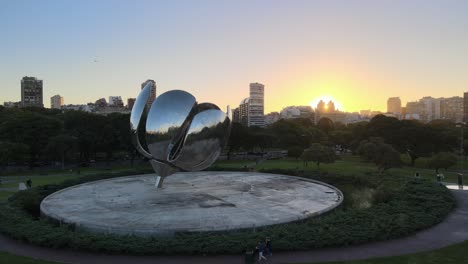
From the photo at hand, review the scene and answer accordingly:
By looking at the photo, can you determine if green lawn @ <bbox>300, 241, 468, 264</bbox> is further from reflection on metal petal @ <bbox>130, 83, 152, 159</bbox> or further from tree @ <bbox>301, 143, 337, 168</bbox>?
tree @ <bbox>301, 143, 337, 168</bbox>

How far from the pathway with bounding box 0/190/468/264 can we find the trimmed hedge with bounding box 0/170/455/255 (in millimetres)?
306

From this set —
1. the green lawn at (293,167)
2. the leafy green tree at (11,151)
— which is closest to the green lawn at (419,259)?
the green lawn at (293,167)

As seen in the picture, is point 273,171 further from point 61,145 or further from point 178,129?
point 61,145

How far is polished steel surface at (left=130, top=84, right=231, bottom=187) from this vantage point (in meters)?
24.7

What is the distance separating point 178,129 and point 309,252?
12.2 meters

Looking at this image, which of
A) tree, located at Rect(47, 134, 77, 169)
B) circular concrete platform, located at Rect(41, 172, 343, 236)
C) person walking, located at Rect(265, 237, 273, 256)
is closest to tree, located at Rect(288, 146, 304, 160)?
circular concrete platform, located at Rect(41, 172, 343, 236)

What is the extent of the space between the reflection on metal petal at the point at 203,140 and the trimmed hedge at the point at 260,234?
25.9 feet

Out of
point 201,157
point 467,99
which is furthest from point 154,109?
point 467,99

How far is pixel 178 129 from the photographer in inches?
980

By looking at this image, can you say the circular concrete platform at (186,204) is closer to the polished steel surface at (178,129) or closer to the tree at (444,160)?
the polished steel surface at (178,129)

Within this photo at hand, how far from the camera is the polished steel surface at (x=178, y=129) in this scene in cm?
2470

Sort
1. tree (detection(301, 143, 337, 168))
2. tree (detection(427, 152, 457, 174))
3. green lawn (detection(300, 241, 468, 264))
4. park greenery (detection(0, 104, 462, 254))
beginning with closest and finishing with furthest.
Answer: green lawn (detection(300, 241, 468, 264)) < park greenery (detection(0, 104, 462, 254)) < tree (detection(427, 152, 457, 174)) < tree (detection(301, 143, 337, 168))

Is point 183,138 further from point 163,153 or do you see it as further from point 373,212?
point 373,212

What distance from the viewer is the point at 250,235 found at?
17375 millimetres
